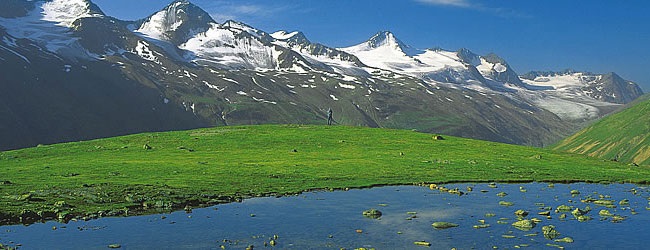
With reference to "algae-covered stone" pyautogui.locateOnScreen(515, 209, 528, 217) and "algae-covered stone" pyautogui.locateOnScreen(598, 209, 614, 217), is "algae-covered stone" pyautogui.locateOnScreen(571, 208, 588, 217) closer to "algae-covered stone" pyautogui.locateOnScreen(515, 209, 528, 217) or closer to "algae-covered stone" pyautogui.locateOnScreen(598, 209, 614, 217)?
"algae-covered stone" pyautogui.locateOnScreen(598, 209, 614, 217)

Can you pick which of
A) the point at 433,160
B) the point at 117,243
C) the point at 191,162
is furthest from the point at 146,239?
the point at 433,160

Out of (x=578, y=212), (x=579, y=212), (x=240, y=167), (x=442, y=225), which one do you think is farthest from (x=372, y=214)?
(x=240, y=167)

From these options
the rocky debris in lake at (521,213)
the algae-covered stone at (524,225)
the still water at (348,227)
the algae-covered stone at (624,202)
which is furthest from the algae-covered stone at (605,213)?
the algae-covered stone at (524,225)

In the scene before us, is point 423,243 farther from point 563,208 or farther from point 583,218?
point 563,208

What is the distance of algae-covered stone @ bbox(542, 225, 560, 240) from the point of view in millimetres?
36625

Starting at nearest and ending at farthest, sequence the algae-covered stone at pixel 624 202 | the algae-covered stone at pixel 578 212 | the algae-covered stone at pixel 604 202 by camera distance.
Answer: the algae-covered stone at pixel 578 212 → the algae-covered stone at pixel 604 202 → the algae-covered stone at pixel 624 202

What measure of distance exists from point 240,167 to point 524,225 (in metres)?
41.8

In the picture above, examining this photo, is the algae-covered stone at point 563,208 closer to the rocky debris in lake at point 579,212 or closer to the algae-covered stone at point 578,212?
the rocky debris in lake at point 579,212

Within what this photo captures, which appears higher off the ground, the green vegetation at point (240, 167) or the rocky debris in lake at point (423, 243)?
the green vegetation at point (240, 167)

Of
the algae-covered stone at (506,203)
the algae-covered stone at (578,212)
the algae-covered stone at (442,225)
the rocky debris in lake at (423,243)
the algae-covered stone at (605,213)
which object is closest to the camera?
the rocky debris in lake at (423,243)

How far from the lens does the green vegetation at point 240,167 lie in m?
47.5

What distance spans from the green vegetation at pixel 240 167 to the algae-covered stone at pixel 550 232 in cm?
2598

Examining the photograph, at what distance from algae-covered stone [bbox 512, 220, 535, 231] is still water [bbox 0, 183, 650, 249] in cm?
46

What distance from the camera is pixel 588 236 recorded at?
37.0 m
